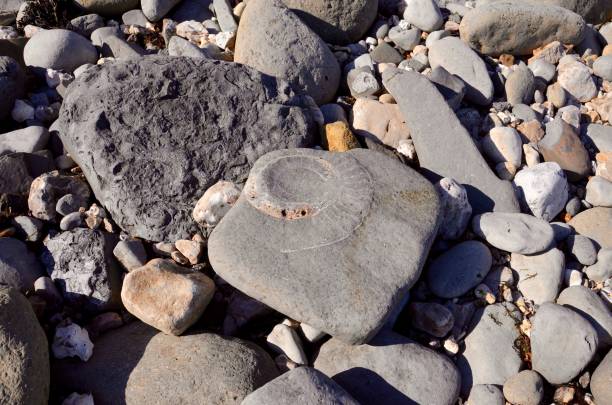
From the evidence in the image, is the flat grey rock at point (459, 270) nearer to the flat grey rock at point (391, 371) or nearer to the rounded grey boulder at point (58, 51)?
the flat grey rock at point (391, 371)

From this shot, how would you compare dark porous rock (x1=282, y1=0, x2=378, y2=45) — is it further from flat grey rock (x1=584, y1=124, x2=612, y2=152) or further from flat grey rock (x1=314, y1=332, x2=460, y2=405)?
flat grey rock (x1=314, y1=332, x2=460, y2=405)

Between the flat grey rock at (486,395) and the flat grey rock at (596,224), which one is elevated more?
the flat grey rock at (596,224)

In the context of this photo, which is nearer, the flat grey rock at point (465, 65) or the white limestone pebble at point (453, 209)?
the white limestone pebble at point (453, 209)

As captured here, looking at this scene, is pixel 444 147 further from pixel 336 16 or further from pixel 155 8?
pixel 155 8

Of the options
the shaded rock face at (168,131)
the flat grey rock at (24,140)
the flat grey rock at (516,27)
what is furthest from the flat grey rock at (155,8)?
the flat grey rock at (516,27)

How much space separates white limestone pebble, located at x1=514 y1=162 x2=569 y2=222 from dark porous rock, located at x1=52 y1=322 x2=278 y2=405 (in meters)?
Result: 1.91

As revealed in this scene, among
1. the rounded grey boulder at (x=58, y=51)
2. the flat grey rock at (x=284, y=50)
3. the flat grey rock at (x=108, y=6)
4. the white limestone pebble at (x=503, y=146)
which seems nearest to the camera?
the white limestone pebble at (x=503, y=146)

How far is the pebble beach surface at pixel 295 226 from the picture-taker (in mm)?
2721

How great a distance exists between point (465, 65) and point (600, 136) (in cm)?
111

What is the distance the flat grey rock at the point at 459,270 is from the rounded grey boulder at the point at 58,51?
3.05 m

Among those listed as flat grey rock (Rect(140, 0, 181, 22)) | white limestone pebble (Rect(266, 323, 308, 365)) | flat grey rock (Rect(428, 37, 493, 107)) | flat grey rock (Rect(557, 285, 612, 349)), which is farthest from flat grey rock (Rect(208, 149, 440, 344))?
flat grey rock (Rect(140, 0, 181, 22))

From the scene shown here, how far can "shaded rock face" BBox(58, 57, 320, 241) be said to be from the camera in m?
3.23

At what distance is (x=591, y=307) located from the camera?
308cm

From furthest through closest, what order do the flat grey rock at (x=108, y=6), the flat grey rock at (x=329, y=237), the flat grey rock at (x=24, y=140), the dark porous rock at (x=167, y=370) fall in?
the flat grey rock at (x=108, y=6), the flat grey rock at (x=24, y=140), the flat grey rock at (x=329, y=237), the dark porous rock at (x=167, y=370)
